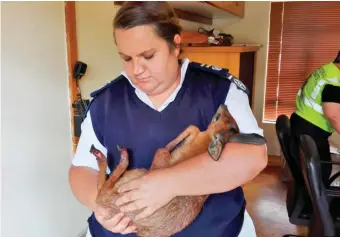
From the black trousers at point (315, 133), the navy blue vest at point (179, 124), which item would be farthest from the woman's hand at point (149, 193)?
the black trousers at point (315, 133)

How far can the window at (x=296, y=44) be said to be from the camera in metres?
3.34

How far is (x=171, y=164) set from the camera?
69 cm

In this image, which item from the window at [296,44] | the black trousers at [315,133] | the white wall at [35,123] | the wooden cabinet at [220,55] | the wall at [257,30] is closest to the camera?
the white wall at [35,123]

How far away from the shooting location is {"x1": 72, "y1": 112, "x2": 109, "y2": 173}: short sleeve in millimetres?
832

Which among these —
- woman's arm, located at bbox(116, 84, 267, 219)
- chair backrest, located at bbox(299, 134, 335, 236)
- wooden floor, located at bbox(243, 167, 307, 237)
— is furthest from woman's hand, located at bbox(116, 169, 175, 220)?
wooden floor, located at bbox(243, 167, 307, 237)

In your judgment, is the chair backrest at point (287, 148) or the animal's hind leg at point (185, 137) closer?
the animal's hind leg at point (185, 137)

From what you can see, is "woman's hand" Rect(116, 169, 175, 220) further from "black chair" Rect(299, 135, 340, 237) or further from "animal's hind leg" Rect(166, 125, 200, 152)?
"black chair" Rect(299, 135, 340, 237)

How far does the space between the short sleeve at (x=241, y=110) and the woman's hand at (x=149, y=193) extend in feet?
0.62

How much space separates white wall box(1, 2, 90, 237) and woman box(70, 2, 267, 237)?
65cm

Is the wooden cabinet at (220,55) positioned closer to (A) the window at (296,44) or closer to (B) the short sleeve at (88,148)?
(A) the window at (296,44)

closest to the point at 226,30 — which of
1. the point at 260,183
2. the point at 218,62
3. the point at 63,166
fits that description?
the point at 218,62

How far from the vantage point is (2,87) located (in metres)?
1.30

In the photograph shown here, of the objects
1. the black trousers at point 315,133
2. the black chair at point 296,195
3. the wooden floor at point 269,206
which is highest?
the black trousers at point 315,133

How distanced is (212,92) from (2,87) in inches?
35.1
